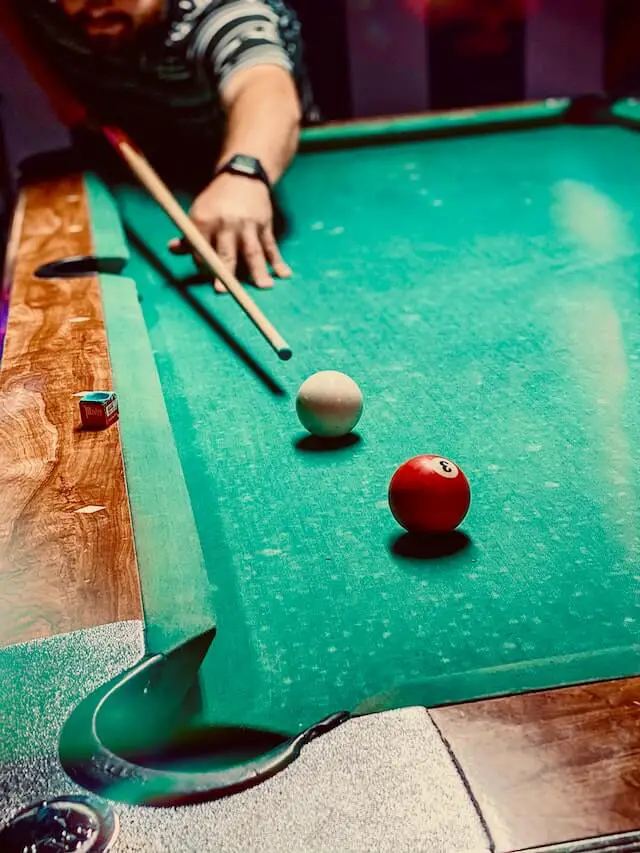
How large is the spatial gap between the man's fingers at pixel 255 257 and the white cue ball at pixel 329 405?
0.90m

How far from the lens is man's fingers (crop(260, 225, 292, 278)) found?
2.51m

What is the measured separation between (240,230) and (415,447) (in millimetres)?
1220

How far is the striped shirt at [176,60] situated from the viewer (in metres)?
→ 3.41

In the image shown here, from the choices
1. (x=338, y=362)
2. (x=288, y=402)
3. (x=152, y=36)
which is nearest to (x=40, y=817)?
(x=288, y=402)

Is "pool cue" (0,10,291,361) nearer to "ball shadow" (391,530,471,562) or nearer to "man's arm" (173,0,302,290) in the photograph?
"man's arm" (173,0,302,290)

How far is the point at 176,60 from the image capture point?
3621 millimetres

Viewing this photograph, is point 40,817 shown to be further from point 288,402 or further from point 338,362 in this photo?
point 338,362

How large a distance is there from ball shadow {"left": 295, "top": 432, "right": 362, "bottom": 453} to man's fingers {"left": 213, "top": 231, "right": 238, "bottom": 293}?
101 centimetres

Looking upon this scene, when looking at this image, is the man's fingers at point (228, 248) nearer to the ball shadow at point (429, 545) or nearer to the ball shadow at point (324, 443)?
the ball shadow at point (324, 443)

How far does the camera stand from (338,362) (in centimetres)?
192

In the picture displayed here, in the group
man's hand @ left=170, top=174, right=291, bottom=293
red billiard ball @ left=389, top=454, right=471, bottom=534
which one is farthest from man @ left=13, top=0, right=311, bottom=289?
red billiard ball @ left=389, top=454, right=471, bottom=534

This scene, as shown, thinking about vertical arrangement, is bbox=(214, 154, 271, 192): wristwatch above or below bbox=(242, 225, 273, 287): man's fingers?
above

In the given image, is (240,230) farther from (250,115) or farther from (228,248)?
(250,115)

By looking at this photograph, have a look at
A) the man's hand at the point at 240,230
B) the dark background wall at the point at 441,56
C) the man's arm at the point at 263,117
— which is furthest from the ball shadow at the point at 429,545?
the dark background wall at the point at 441,56
